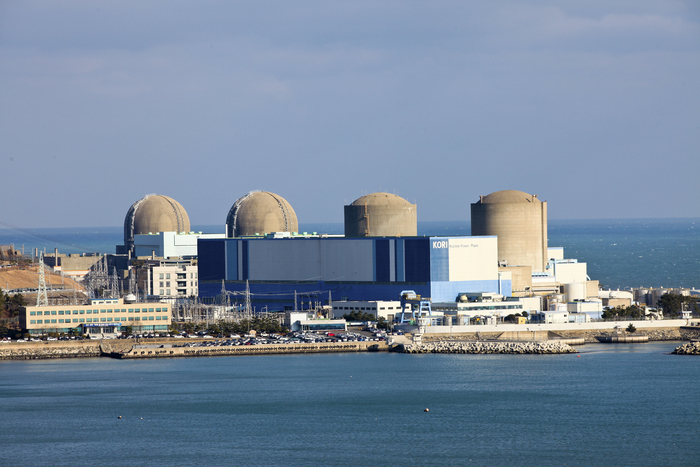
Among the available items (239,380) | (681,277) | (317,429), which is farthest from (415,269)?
(681,277)

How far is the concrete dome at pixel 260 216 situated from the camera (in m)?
103

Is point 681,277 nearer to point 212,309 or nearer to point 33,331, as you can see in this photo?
point 212,309

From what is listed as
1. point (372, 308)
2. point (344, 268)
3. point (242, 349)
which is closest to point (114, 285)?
point (344, 268)

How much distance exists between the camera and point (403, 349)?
65.8m

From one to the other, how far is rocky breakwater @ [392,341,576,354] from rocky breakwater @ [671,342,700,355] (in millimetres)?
5730

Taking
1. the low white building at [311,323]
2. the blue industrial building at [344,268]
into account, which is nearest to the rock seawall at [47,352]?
the low white building at [311,323]

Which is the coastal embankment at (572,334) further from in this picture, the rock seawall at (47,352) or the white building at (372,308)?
the rock seawall at (47,352)

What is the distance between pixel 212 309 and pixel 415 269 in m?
15.1

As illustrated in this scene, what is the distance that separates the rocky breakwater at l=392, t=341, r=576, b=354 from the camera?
2564 inches

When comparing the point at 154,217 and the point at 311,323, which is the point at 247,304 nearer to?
the point at 311,323

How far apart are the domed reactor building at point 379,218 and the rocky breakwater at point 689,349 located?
102ft

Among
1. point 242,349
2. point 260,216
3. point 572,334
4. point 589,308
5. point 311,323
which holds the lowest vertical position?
point 242,349

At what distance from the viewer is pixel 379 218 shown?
298 feet

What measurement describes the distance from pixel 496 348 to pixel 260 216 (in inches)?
1660
